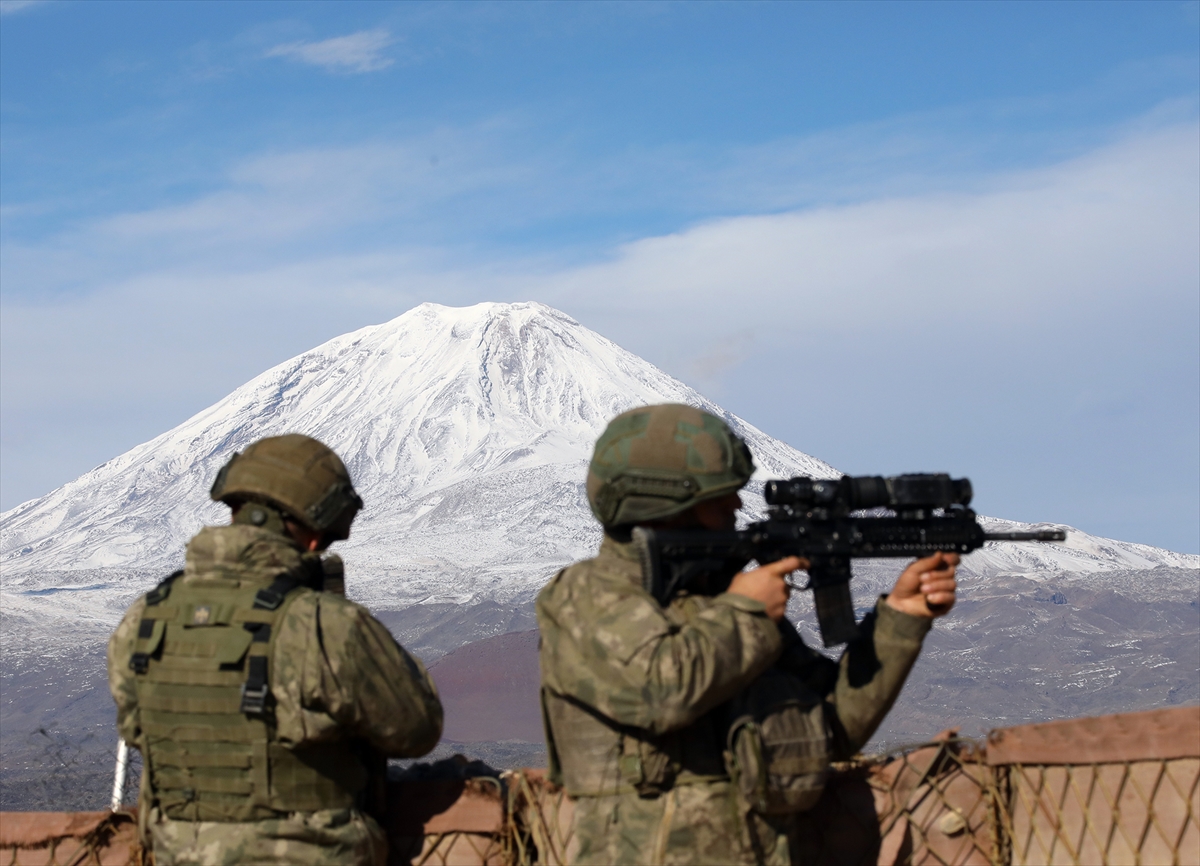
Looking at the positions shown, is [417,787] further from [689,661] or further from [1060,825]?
[1060,825]

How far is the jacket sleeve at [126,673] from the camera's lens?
518 centimetres

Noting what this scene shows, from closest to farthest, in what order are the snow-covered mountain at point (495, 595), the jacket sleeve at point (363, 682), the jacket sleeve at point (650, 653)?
the jacket sleeve at point (650, 653) → the jacket sleeve at point (363, 682) → the snow-covered mountain at point (495, 595)

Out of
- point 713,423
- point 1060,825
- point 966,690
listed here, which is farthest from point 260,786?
point 966,690

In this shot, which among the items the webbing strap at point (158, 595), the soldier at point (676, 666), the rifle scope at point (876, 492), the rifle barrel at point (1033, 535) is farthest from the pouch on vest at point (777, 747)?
the webbing strap at point (158, 595)

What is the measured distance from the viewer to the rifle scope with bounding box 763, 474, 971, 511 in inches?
189

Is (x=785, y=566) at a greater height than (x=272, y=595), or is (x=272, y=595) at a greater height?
(x=272, y=595)

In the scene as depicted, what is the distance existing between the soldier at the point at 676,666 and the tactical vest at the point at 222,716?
35.3 inches

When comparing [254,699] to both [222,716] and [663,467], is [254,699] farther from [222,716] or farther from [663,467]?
[663,467]

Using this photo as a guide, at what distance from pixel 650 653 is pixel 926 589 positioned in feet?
3.67

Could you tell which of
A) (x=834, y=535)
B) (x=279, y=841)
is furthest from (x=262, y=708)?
(x=834, y=535)

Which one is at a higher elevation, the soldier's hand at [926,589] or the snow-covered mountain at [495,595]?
the snow-covered mountain at [495,595]

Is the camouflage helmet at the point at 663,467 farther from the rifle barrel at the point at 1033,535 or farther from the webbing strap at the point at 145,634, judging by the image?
the webbing strap at the point at 145,634

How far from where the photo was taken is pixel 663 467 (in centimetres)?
467

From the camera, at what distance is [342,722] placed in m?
4.82
